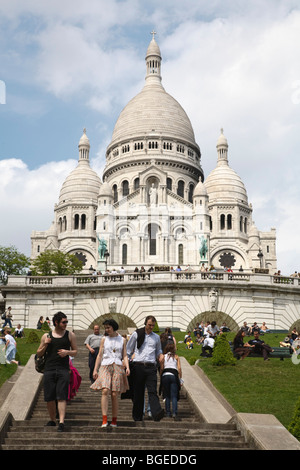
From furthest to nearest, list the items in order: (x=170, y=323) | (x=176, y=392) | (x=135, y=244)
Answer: (x=135, y=244)
(x=170, y=323)
(x=176, y=392)

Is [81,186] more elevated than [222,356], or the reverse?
[81,186]

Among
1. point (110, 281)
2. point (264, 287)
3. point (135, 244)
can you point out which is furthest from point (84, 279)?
point (135, 244)

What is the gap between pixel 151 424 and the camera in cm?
1181

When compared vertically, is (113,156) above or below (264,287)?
above

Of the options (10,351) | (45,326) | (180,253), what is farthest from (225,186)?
(10,351)

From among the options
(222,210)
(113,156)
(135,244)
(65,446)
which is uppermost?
(113,156)

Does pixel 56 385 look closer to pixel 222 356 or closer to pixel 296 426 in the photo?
pixel 296 426

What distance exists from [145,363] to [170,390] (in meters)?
1.40

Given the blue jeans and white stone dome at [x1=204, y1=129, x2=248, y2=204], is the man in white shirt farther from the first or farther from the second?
white stone dome at [x1=204, y1=129, x2=248, y2=204]

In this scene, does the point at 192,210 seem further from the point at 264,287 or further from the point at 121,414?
the point at 121,414

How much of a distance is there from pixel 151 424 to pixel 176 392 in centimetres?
191

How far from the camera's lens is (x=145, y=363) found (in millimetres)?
12523

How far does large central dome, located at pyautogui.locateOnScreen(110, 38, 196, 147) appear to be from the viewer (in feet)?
329

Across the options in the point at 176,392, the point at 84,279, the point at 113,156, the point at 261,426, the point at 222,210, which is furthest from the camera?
the point at 113,156
